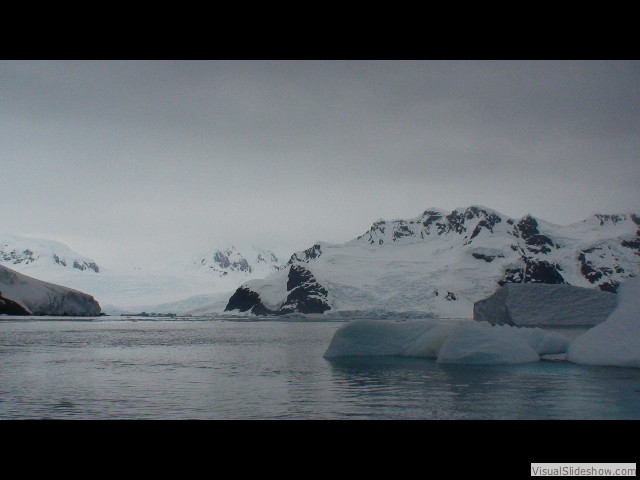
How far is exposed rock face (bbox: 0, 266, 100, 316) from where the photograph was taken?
61.5m

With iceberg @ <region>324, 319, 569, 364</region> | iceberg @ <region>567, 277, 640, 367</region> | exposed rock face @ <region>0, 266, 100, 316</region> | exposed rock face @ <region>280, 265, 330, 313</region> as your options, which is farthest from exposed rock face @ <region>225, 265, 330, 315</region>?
iceberg @ <region>567, 277, 640, 367</region>

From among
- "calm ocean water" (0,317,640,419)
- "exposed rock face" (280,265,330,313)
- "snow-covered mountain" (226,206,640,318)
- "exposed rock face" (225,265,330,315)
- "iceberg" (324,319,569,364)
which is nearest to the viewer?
"calm ocean water" (0,317,640,419)

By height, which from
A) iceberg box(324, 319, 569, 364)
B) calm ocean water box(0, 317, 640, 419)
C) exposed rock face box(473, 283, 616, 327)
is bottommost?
calm ocean water box(0, 317, 640, 419)

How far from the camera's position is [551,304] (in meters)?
34.3

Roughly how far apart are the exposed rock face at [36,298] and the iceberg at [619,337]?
192ft

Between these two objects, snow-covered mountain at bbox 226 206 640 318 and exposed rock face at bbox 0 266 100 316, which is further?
snow-covered mountain at bbox 226 206 640 318

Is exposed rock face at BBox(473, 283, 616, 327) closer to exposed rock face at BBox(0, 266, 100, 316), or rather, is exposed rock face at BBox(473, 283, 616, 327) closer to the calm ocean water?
the calm ocean water

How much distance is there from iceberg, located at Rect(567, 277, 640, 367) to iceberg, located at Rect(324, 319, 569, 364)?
1858 mm

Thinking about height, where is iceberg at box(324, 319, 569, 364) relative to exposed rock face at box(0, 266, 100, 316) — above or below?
below

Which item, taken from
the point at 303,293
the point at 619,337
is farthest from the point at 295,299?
the point at 619,337

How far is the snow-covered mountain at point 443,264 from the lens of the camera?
341ft

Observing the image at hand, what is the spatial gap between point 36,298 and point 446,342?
5987 cm
